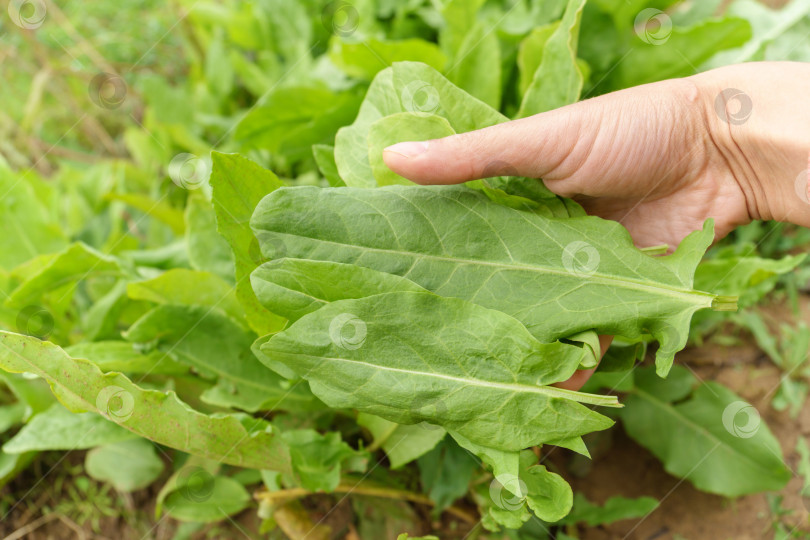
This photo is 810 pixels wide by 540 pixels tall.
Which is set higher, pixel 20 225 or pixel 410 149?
pixel 20 225

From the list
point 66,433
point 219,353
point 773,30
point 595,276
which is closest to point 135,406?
point 219,353

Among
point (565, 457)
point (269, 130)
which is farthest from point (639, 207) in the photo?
point (269, 130)

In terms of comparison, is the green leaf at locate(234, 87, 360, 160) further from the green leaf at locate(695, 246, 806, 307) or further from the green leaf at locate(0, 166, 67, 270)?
the green leaf at locate(695, 246, 806, 307)

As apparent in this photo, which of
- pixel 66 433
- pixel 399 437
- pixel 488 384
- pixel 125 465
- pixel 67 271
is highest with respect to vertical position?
pixel 67 271

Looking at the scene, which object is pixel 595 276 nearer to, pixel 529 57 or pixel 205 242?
pixel 529 57

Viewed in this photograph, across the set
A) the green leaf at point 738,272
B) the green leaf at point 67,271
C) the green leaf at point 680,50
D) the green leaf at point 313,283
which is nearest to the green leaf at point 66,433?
the green leaf at point 67,271

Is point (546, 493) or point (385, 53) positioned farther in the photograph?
point (385, 53)

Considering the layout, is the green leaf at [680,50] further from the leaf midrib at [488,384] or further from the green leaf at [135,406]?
the green leaf at [135,406]

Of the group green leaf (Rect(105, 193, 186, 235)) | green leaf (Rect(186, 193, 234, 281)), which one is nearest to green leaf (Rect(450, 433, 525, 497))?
green leaf (Rect(186, 193, 234, 281))

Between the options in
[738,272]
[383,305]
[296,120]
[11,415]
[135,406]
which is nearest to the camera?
[383,305]

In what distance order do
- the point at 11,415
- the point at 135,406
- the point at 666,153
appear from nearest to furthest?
the point at 135,406, the point at 666,153, the point at 11,415
